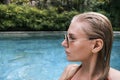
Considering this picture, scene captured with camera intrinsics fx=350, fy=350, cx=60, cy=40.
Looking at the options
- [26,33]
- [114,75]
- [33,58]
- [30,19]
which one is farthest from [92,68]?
[30,19]

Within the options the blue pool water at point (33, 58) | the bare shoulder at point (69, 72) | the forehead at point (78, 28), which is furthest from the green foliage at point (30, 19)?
the forehead at point (78, 28)

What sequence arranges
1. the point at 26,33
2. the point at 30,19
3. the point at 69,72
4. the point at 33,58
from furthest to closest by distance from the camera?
the point at 30,19 < the point at 26,33 < the point at 33,58 < the point at 69,72

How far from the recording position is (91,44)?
A: 1.14m

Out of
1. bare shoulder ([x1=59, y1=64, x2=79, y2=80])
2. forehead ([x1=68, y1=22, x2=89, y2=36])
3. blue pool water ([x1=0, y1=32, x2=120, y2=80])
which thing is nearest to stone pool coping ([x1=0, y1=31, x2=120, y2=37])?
blue pool water ([x1=0, y1=32, x2=120, y2=80])

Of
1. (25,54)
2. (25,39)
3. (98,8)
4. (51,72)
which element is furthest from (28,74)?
(98,8)

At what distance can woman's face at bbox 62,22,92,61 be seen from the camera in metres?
1.13

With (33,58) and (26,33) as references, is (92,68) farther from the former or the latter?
(26,33)

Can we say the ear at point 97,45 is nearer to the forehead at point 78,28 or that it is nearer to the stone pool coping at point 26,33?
the forehead at point 78,28

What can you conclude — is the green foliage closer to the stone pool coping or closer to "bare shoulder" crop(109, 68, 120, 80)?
the stone pool coping

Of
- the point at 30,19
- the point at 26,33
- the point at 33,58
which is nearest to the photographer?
the point at 33,58

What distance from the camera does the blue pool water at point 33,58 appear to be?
8859mm

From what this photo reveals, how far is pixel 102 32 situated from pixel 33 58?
9527 mm

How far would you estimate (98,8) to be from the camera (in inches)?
691

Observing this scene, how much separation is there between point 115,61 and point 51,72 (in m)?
2.08
